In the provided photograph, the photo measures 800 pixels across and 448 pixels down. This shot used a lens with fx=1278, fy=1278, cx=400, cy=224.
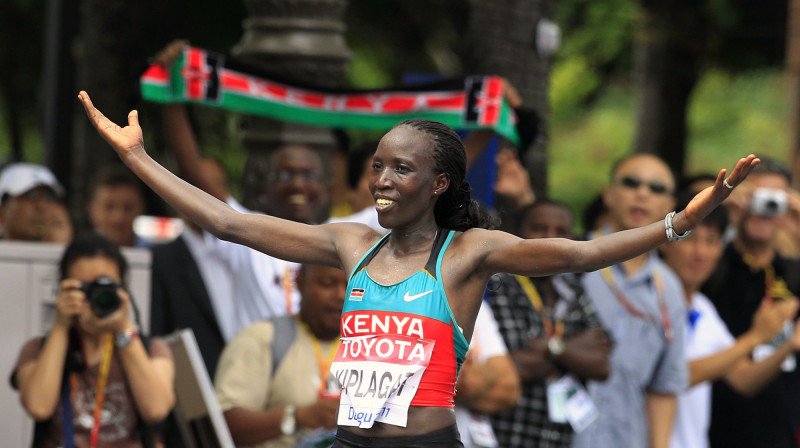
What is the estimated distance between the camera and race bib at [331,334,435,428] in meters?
3.98

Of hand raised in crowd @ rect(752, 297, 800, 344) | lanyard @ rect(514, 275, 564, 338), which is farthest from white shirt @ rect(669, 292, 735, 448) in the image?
lanyard @ rect(514, 275, 564, 338)

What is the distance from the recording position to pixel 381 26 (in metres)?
14.5

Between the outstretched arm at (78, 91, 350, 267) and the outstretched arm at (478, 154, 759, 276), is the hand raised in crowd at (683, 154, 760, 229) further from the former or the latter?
the outstretched arm at (78, 91, 350, 267)

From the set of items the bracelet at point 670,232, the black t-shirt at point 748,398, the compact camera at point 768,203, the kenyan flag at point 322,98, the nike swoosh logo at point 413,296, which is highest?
the kenyan flag at point 322,98

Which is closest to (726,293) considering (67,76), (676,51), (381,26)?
(67,76)

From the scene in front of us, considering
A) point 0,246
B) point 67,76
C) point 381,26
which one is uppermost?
point 381,26

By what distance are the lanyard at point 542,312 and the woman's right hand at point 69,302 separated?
2339 mm

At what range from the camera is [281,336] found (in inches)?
230

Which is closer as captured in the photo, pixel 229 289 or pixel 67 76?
pixel 229 289

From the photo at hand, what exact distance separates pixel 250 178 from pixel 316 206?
2.29 ft

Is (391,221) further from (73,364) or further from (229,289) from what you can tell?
(229,289)

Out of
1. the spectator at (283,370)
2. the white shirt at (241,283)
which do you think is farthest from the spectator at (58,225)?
the spectator at (283,370)

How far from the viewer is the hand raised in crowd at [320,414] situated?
18.2 ft

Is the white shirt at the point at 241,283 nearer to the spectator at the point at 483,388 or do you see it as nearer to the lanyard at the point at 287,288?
the lanyard at the point at 287,288
